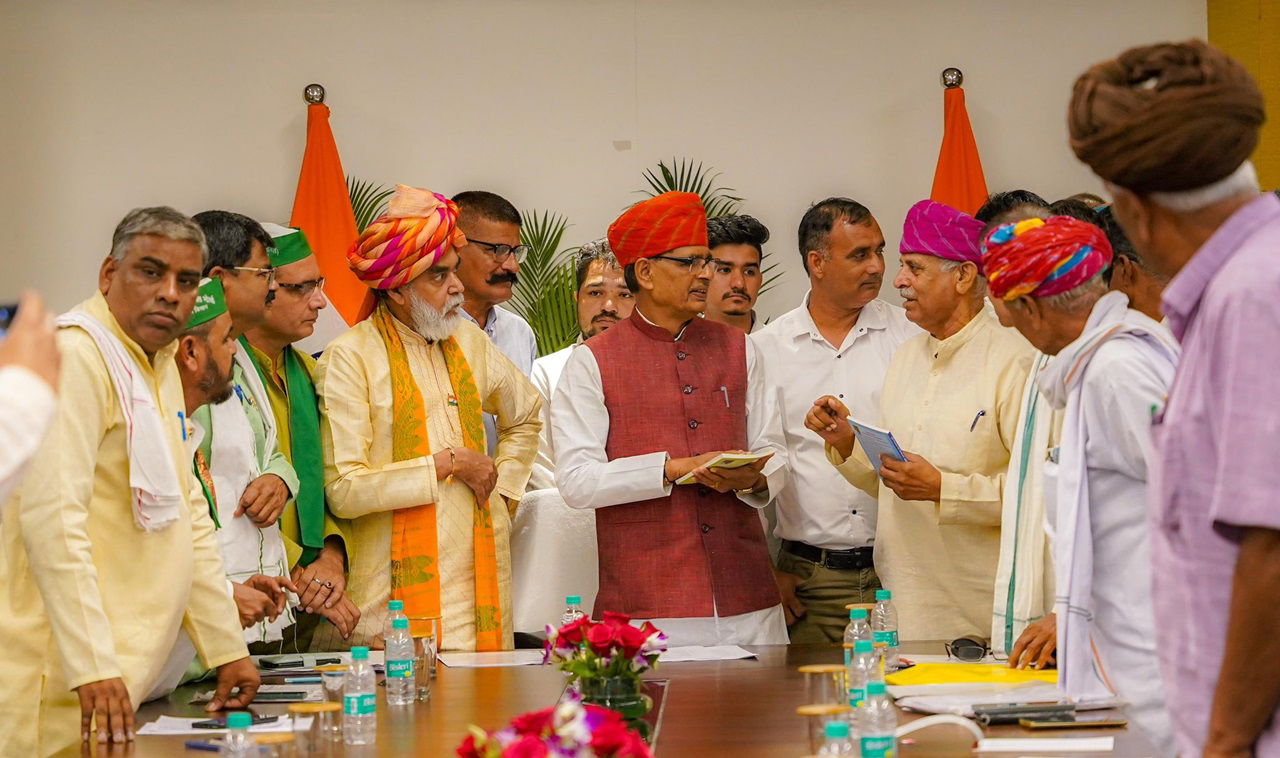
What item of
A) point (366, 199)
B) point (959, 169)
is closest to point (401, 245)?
point (366, 199)

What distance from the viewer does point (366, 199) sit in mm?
7262

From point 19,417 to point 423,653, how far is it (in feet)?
5.49

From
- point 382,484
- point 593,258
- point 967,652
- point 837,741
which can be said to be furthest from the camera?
point 593,258

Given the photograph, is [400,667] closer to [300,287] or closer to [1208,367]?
[300,287]

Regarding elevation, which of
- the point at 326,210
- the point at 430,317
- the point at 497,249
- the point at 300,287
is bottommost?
the point at 430,317

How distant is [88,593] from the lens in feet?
9.12

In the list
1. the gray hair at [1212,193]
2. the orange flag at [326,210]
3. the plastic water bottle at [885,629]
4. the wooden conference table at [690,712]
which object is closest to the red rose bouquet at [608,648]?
the wooden conference table at [690,712]

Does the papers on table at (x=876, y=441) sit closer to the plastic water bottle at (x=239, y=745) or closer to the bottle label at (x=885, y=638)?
the bottle label at (x=885, y=638)

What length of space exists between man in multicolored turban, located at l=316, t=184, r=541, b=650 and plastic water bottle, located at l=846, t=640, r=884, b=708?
1.84 metres

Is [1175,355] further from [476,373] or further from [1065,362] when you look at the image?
[476,373]

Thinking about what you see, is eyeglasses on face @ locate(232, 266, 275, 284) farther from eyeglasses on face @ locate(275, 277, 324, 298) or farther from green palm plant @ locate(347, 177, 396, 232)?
green palm plant @ locate(347, 177, 396, 232)

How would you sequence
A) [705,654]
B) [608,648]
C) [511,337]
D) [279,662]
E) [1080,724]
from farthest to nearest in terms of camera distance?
[511,337] → [705,654] → [279,662] → [608,648] → [1080,724]

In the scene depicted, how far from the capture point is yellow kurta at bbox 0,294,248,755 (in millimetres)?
2760

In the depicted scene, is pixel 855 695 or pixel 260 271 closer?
pixel 855 695
